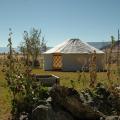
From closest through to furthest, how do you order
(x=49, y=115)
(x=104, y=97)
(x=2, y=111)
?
(x=49, y=115) → (x=104, y=97) → (x=2, y=111)

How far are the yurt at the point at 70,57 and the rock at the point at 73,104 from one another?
20704 mm

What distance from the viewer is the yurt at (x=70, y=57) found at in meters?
28.5

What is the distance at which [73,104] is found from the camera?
7.09 metres

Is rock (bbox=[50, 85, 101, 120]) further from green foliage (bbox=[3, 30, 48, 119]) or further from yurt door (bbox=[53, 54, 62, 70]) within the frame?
yurt door (bbox=[53, 54, 62, 70])

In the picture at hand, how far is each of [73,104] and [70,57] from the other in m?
21.4

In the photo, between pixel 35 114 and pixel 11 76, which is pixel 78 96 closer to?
pixel 35 114

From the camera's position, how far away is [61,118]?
7.08 m

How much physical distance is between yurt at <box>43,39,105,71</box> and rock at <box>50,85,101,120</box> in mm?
20704

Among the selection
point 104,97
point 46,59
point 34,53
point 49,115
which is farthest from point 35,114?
point 34,53

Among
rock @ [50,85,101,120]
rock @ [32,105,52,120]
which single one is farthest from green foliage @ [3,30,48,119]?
rock @ [50,85,101,120]

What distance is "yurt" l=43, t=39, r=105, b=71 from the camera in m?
28.5

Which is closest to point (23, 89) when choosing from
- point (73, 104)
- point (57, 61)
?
point (73, 104)

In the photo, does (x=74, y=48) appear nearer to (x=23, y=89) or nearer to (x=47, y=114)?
(x=23, y=89)

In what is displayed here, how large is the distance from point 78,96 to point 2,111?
8.49 feet
